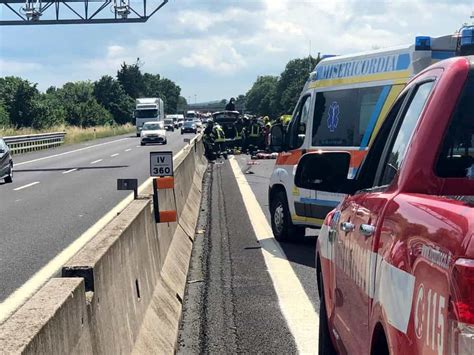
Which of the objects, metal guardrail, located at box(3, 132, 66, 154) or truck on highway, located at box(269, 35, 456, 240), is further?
metal guardrail, located at box(3, 132, 66, 154)

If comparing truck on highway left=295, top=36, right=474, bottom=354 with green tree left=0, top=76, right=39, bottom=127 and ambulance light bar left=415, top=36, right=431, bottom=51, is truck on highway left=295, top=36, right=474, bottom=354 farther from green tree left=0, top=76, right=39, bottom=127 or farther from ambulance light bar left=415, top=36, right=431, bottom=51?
green tree left=0, top=76, right=39, bottom=127

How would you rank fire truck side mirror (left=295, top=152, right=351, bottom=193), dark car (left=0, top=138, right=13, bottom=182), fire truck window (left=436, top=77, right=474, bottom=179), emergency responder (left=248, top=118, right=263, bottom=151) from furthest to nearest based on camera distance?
emergency responder (left=248, top=118, right=263, bottom=151)
dark car (left=0, top=138, right=13, bottom=182)
fire truck side mirror (left=295, top=152, right=351, bottom=193)
fire truck window (left=436, top=77, right=474, bottom=179)

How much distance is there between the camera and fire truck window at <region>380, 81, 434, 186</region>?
339 cm

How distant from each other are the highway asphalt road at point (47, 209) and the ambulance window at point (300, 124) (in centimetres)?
373

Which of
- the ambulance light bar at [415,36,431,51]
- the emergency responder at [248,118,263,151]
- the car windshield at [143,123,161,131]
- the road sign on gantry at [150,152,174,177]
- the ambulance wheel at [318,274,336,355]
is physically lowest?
the car windshield at [143,123,161,131]

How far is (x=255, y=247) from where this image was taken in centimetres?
1096

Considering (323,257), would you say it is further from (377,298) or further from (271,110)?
(271,110)

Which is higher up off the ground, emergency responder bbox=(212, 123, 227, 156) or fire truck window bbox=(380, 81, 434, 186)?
fire truck window bbox=(380, 81, 434, 186)

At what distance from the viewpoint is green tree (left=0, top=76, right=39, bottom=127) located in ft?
228

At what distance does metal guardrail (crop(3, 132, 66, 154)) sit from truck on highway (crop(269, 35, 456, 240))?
30.0 m

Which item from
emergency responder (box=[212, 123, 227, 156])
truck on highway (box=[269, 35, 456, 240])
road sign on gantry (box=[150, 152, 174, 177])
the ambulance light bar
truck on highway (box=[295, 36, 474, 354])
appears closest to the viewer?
truck on highway (box=[295, 36, 474, 354])

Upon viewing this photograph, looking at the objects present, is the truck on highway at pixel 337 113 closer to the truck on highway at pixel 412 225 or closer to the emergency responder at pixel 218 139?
the truck on highway at pixel 412 225

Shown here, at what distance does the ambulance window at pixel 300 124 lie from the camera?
11180 mm

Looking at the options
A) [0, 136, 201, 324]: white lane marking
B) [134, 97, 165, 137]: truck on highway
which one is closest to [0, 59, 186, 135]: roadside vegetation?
[134, 97, 165, 137]: truck on highway
